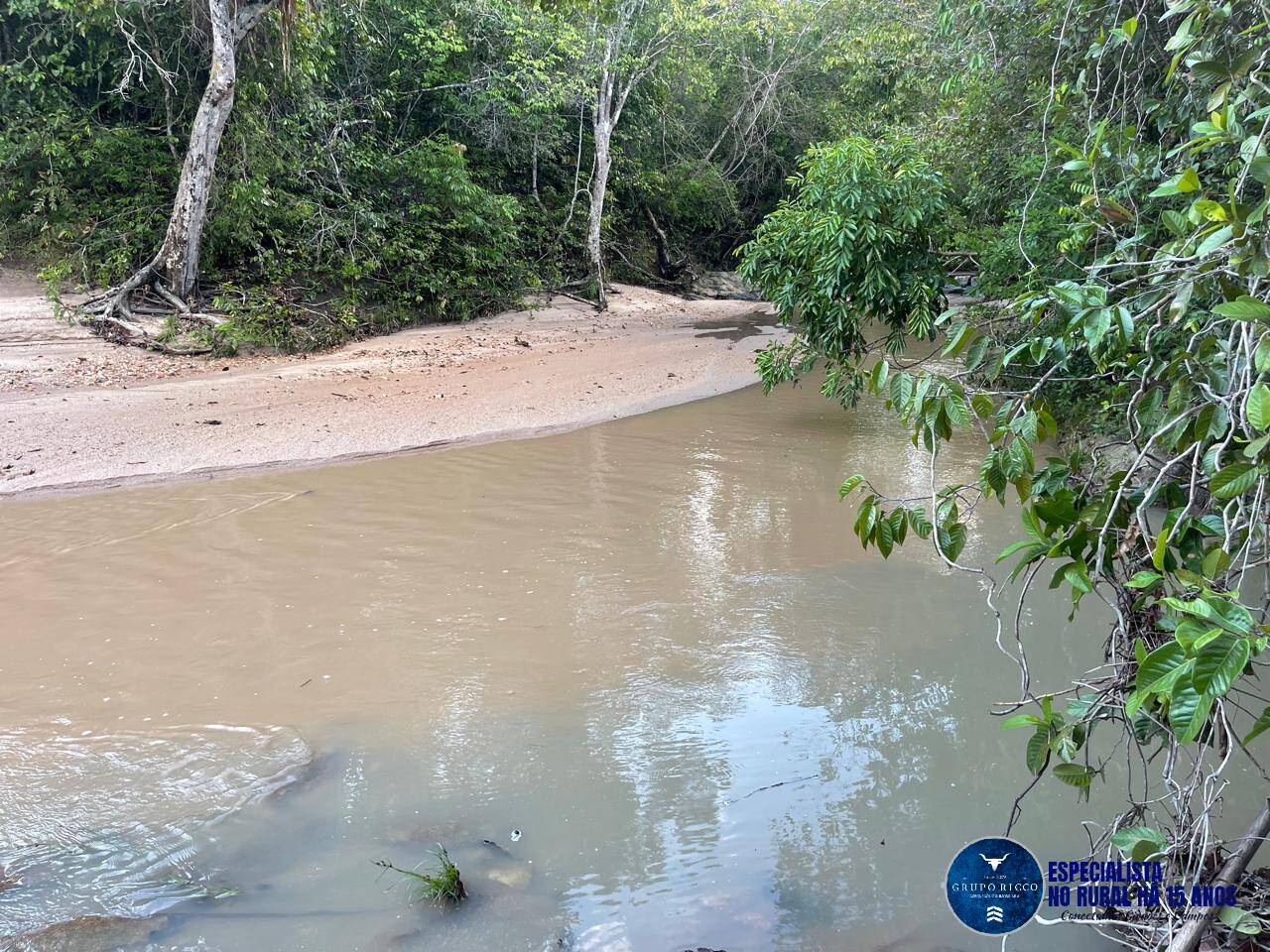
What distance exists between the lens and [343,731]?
3.58m

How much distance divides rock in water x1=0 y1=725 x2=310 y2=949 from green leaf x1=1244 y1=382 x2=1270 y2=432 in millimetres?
2950

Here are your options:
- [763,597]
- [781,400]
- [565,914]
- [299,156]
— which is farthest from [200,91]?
[565,914]

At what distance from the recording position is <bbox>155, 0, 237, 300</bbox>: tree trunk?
10016mm

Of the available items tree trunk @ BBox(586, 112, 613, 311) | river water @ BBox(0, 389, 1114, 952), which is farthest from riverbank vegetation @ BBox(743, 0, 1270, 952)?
tree trunk @ BBox(586, 112, 613, 311)

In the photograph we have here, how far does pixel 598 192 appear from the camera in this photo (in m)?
15.6

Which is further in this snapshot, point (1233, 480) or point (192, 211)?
point (192, 211)

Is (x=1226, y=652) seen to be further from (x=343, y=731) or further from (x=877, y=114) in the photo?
(x=877, y=114)

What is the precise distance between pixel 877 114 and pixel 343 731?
16274 millimetres

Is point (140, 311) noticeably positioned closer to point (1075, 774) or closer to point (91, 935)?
point (91, 935)

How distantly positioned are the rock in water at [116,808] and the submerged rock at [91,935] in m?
0.02

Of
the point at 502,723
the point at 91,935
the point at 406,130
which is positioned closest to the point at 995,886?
the point at 502,723

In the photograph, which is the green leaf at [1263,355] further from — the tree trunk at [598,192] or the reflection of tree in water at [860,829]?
the tree trunk at [598,192]

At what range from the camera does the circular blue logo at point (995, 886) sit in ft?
7.14

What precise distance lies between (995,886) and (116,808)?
9.11 feet
